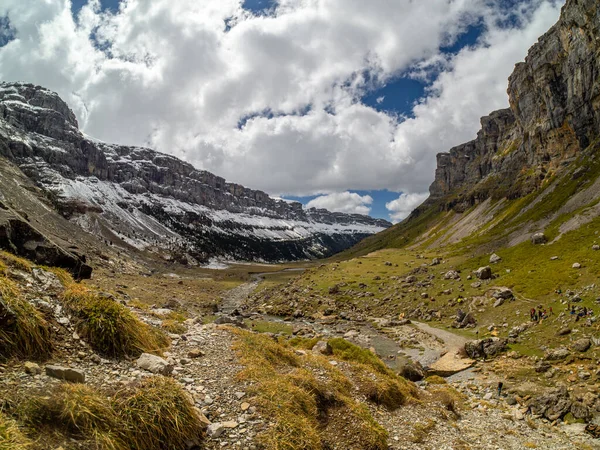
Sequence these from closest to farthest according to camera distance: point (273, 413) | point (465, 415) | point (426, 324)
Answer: point (273, 413) → point (465, 415) → point (426, 324)

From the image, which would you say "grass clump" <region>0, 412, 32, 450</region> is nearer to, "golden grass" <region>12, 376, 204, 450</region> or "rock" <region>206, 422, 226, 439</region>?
"golden grass" <region>12, 376, 204, 450</region>

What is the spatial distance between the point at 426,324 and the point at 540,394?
26.6 meters

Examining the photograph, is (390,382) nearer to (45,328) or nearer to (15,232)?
(45,328)

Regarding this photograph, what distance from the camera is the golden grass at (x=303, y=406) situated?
28.5ft

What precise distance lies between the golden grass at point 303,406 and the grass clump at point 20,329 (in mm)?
6049

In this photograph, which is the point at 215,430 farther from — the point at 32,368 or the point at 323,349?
the point at 323,349

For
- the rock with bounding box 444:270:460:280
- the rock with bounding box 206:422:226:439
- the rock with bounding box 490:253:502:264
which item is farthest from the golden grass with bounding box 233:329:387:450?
the rock with bounding box 490:253:502:264

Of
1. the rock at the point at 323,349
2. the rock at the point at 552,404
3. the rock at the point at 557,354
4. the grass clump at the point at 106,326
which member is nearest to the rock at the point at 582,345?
the rock at the point at 557,354

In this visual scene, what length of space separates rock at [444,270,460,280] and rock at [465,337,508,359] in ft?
90.8

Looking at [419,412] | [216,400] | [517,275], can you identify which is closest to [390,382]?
[419,412]

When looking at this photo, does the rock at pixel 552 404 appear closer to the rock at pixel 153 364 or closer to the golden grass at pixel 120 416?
the golden grass at pixel 120 416

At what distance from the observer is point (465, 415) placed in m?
17.9

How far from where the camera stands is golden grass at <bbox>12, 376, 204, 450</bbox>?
5.93m

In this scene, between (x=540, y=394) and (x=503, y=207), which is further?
(x=503, y=207)
